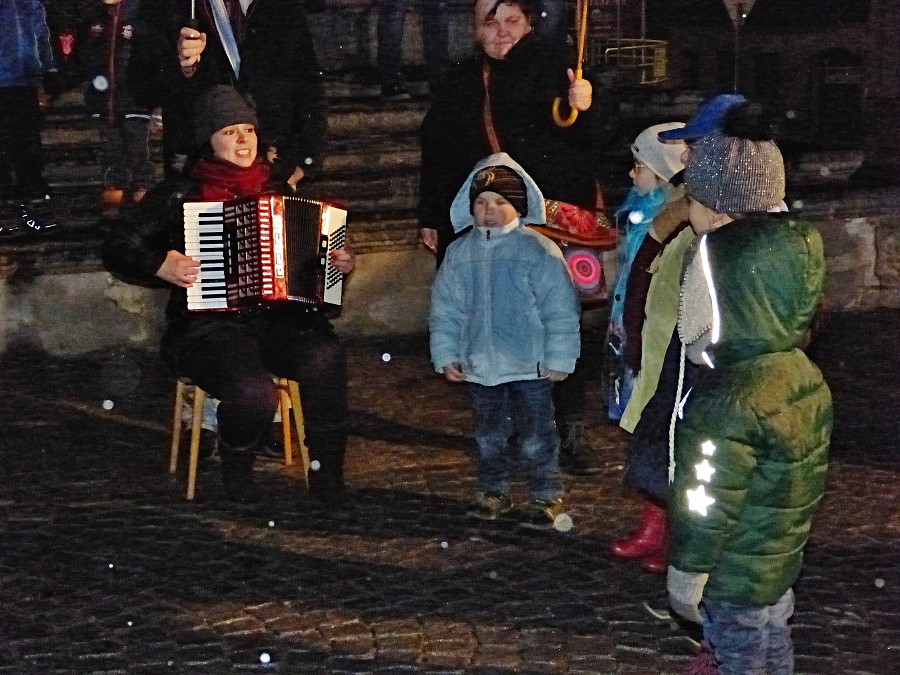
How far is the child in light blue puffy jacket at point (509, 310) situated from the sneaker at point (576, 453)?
75 centimetres

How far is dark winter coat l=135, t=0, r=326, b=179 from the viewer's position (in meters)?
7.93

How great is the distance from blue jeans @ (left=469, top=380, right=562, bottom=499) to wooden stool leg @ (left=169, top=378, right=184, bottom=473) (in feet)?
4.80

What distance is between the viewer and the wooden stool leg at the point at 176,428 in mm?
6914

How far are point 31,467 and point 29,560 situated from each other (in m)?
1.34

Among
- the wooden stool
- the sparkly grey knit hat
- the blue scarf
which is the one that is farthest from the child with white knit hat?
the wooden stool

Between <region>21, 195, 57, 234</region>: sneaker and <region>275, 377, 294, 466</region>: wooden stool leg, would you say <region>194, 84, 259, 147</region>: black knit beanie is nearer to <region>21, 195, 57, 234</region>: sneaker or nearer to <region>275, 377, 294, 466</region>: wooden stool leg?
<region>275, 377, 294, 466</region>: wooden stool leg

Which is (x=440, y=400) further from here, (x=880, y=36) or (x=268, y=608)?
(x=880, y=36)

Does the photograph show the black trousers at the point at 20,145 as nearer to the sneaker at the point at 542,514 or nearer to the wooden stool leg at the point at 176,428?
the wooden stool leg at the point at 176,428

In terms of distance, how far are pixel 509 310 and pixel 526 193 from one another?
0.49 metres

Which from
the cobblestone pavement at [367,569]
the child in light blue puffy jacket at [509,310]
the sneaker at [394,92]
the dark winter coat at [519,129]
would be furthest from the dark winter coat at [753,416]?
the sneaker at [394,92]

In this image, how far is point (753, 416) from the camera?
3.78 metres

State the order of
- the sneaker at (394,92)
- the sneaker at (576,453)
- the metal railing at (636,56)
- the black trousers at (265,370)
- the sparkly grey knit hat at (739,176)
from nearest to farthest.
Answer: the sparkly grey knit hat at (739,176) < the black trousers at (265,370) < the sneaker at (576,453) < the sneaker at (394,92) < the metal railing at (636,56)

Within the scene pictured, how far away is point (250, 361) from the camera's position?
260 inches

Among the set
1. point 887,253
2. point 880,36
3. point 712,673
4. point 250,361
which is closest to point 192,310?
point 250,361
